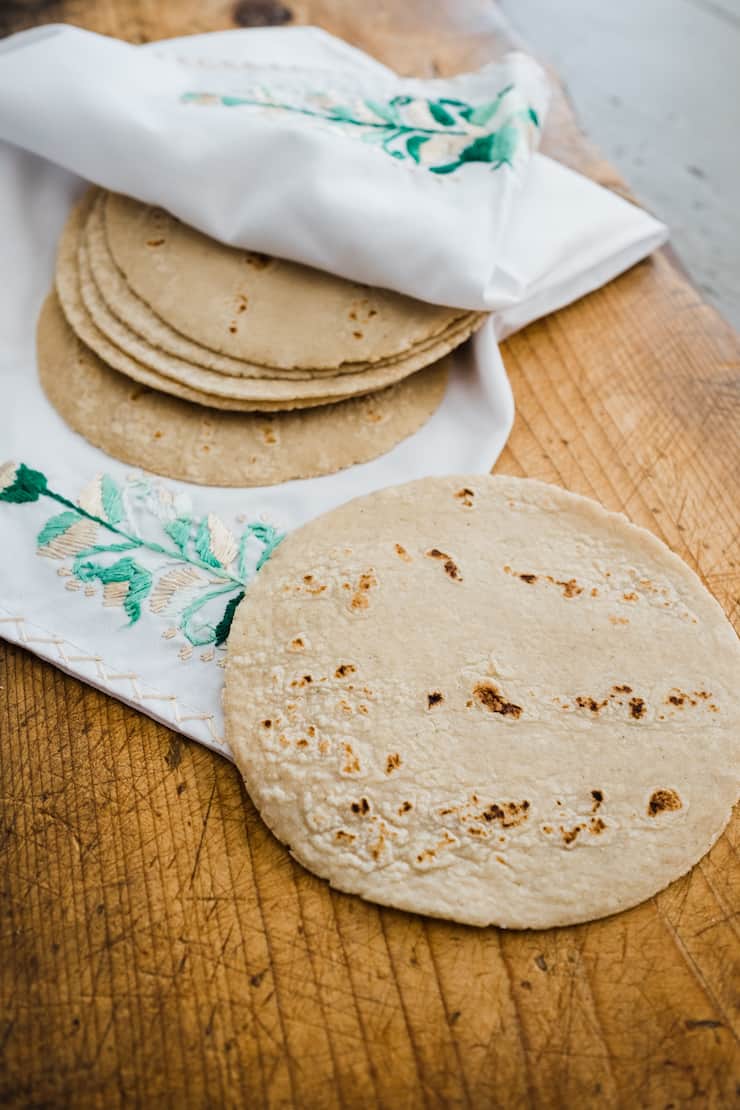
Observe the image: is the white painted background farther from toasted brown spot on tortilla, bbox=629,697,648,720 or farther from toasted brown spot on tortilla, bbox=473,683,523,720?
toasted brown spot on tortilla, bbox=473,683,523,720

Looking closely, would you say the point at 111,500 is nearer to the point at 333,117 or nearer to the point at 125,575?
the point at 125,575

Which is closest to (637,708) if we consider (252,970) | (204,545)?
(252,970)

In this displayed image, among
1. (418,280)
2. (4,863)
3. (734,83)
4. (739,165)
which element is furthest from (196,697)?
(734,83)

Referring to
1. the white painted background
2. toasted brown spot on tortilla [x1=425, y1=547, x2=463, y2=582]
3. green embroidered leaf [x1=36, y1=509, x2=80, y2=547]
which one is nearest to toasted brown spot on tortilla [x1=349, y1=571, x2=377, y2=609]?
toasted brown spot on tortilla [x1=425, y1=547, x2=463, y2=582]

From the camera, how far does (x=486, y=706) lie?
1.58 m

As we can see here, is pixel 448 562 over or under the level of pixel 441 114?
under

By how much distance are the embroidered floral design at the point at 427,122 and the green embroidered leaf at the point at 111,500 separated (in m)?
0.97

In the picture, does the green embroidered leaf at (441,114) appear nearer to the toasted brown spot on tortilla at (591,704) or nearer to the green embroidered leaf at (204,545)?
the green embroidered leaf at (204,545)

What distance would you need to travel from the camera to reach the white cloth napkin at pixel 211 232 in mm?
1768

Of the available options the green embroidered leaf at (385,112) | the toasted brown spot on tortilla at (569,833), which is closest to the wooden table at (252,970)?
the toasted brown spot on tortilla at (569,833)

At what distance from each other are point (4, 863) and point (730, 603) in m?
1.41

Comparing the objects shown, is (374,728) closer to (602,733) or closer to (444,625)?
(444,625)

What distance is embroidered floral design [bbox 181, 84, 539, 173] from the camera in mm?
2150

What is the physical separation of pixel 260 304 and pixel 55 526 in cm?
64
